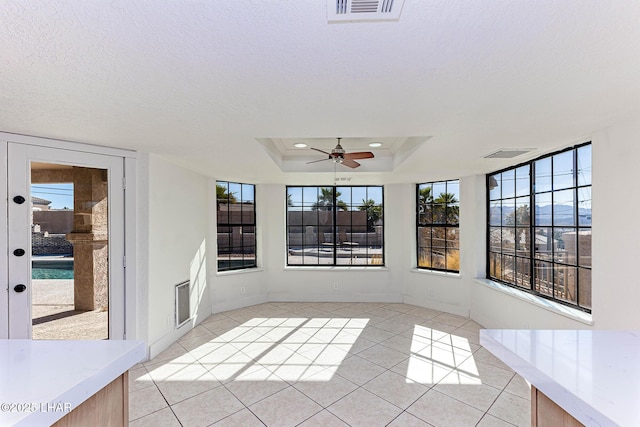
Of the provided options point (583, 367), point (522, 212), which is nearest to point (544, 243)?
point (522, 212)

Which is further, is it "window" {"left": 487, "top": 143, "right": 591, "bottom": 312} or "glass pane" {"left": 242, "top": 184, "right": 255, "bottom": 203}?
"glass pane" {"left": 242, "top": 184, "right": 255, "bottom": 203}

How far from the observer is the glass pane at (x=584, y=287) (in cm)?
291

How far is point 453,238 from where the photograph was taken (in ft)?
16.7

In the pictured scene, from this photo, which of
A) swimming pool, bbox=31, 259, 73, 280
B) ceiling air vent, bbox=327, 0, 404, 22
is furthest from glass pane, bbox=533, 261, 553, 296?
swimming pool, bbox=31, 259, 73, 280

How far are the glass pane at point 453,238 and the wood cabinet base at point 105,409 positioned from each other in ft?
16.1

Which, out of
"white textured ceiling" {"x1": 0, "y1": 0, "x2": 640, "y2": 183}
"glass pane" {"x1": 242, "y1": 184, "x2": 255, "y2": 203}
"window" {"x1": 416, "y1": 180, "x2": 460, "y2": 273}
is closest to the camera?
"white textured ceiling" {"x1": 0, "y1": 0, "x2": 640, "y2": 183}

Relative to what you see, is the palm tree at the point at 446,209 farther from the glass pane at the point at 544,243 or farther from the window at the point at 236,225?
the window at the point at 236,225

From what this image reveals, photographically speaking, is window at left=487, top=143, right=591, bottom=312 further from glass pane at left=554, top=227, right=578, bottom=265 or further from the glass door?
the glass door

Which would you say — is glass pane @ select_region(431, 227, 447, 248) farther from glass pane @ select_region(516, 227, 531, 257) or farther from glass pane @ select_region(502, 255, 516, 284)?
glass pane @ select_region(516, 227, 531, 257)

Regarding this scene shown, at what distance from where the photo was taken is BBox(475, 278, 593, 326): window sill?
2.78 metres

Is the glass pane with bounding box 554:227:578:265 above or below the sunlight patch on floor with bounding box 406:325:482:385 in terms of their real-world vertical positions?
above

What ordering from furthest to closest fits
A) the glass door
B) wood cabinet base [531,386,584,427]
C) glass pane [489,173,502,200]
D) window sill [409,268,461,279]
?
window sill [409,268,461,279] < glass pane [489,173,502,200] < the glass door < wood cabinet base [531,386,584,427]

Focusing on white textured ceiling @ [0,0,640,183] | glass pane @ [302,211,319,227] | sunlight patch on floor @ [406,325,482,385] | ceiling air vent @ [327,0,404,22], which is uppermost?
ceiling air vent @ [327,0,404,22]

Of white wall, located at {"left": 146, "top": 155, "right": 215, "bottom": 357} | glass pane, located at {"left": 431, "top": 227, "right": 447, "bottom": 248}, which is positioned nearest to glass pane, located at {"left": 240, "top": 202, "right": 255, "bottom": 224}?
white wall, located at {"left": 146, "top": 155, "right": 215, "bottom": 357}
